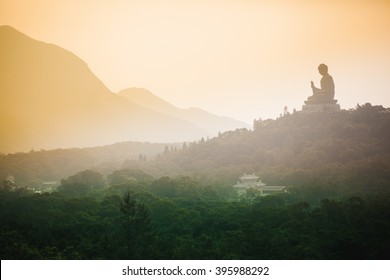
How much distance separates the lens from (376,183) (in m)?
38.7

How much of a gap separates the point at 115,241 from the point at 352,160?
3167cm

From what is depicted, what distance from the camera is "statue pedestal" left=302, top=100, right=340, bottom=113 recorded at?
2361 inches

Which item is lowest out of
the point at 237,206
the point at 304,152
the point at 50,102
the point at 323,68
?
the point at 237,206

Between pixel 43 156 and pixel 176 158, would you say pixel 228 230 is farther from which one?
pixel 43 156

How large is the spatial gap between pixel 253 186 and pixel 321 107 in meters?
20.2

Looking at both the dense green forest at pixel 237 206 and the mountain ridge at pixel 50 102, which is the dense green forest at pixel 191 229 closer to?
the dense green forest at pixel 237 206

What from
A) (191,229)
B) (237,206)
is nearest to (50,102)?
(237,206)

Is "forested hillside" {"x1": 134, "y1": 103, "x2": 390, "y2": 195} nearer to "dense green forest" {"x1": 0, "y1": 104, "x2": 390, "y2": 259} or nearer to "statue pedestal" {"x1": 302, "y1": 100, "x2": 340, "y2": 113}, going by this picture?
"dense green forest" {"x1": 0, "y1": 104, "x2": 390, "y2": 259}

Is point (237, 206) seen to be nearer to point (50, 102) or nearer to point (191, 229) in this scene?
point (191, 229)

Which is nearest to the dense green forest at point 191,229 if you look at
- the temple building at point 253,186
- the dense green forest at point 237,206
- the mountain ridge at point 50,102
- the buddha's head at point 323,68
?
the dense green forest at point 237,206

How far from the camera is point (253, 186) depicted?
4453 cm

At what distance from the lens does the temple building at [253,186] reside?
4201cm

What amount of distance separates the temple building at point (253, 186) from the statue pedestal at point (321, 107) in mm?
15672
